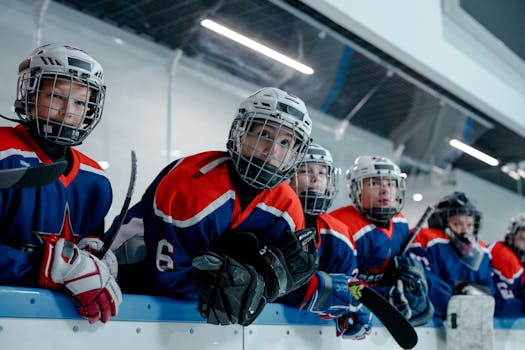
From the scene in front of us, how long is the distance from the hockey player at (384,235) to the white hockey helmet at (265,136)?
782mm

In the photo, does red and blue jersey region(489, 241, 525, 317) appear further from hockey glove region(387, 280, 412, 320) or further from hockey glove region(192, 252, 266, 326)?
Result: hockey glove region(192, 252, 266, 326)

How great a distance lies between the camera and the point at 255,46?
3.27 metres

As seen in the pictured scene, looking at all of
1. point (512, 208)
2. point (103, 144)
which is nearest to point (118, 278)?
point (103, 144)

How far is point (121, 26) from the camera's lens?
3137 mm

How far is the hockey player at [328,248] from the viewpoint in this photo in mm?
1561

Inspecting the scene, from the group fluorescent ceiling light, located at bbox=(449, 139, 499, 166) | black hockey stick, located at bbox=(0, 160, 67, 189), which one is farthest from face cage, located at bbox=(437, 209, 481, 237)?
fluorescent ceiling light, located at bbox=(449, 139, 499, 166)

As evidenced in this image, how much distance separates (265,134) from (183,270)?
1.22 ft

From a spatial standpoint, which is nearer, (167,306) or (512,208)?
(167,306)

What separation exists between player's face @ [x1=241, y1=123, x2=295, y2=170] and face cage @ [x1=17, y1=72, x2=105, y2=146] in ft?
1.19

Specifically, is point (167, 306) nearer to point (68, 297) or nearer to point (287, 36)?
point (68, 297)

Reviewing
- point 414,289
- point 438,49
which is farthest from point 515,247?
point 414,289

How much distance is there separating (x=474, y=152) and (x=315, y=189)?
3700mm

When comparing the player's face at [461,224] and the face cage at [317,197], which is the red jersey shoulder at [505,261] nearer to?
the player's face at [461,224]

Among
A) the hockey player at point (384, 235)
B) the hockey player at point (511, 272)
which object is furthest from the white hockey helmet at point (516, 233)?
the hockey player at point (384, 235)
